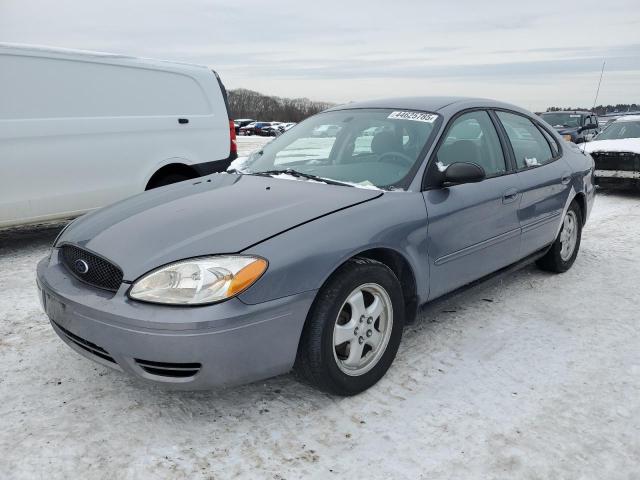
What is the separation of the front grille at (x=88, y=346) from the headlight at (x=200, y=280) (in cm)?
33

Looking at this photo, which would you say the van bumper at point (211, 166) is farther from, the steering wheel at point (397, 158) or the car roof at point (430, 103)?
the steering wheel at point (397, 158)

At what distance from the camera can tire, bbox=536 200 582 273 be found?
14.7ft

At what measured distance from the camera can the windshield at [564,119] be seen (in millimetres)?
15860

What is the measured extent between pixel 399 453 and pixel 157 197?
1.92 meters

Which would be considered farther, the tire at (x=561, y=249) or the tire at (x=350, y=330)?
the tire at (x=561, y=249)

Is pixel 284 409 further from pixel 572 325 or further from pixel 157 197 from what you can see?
pixel 572 325

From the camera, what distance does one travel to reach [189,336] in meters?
2.16

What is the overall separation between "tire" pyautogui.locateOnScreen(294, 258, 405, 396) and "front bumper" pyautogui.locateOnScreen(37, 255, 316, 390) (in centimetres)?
9

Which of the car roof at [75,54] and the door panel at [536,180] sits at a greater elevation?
the car roof at [75,54]

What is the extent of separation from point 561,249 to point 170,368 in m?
3.51

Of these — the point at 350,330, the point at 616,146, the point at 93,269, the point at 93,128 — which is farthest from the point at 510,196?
the point at 616,146

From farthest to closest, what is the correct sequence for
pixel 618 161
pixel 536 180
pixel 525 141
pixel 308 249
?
pixel 618 161, pixel 525 141, pixel 536 180, pixel 308 249

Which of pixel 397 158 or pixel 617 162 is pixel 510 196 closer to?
pixel 397 158

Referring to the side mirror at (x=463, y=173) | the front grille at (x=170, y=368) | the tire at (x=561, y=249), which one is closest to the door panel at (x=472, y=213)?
the side mirror at (x=463, y=173)
